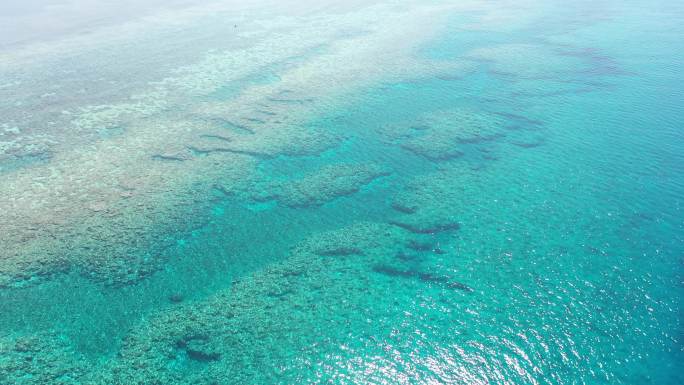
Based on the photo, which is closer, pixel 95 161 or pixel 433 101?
pixel 95 161

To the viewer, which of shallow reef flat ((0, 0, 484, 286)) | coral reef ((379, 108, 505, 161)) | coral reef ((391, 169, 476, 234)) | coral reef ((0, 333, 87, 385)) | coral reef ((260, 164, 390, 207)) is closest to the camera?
coral reef ((0, 333, 87, 385))

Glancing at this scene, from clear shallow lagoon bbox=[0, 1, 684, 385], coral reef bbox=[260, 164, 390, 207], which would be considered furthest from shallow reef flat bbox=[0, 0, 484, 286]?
coral reef bbox=[260, 164, 390, 207]

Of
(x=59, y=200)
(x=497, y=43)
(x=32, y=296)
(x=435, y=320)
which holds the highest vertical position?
(x=497, y=43)

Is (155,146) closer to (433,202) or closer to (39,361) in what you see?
(39,361)

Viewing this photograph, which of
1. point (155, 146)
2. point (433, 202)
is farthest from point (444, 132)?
point (155, 146)

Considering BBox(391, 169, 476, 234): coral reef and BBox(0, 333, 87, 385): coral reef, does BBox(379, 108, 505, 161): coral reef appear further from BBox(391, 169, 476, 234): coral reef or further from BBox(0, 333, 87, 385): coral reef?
BBox(0, 333, 87, 385): coral reef

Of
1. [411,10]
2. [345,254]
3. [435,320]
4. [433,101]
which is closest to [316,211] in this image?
[345,254]

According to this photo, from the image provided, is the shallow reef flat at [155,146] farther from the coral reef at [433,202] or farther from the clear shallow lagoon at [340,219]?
the coral reef at [433,202]

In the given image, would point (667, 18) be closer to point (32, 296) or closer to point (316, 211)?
point (316, 211)

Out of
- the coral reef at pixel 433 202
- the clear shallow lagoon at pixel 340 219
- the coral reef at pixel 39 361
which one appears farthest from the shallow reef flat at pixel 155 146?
the coral reef at pixel 433 202
